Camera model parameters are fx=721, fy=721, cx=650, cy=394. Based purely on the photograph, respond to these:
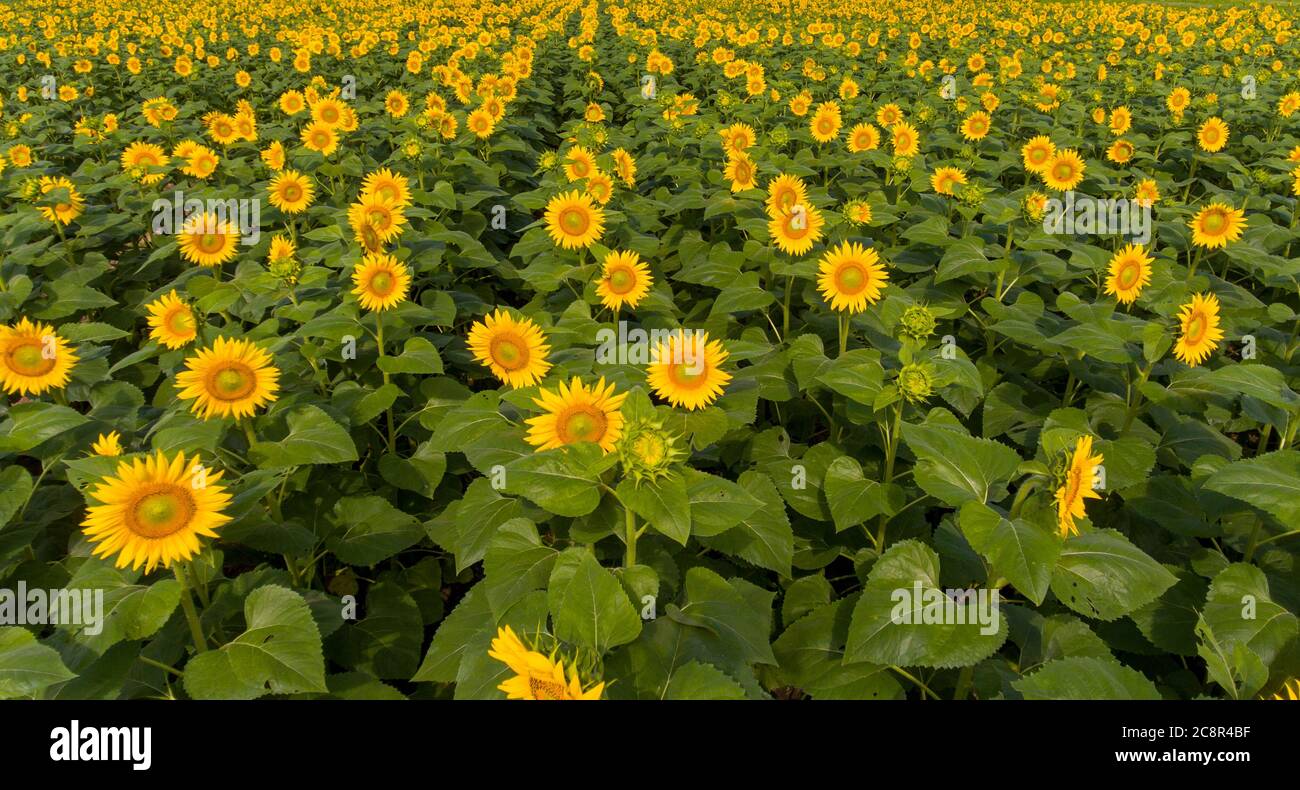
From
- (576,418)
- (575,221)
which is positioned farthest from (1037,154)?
(576,418)

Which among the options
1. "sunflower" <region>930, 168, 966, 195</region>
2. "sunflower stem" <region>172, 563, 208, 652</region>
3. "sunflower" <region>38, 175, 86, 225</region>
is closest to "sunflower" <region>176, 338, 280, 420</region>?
"sunflower stem" <region>172, 563, 208, 652</region>

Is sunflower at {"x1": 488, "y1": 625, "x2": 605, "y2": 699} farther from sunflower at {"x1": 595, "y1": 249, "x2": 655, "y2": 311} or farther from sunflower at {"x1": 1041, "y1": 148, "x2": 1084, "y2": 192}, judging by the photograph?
sunflower at {"x1": 1041, "y1": 148, "x2": 1084, "y2": 192}

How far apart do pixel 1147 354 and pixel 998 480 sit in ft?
4.93

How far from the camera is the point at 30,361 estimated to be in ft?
11.7

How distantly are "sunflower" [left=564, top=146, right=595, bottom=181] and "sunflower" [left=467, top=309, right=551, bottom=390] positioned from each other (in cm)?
272

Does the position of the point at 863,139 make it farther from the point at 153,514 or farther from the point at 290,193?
the point at 153,514

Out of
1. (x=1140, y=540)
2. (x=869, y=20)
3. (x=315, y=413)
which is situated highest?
(x=869, y=20)

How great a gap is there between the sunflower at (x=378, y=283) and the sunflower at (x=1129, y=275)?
173 inches

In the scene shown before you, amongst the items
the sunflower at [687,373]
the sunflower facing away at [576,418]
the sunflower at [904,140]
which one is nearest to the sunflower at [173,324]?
the sunflower facing away at [576,418]

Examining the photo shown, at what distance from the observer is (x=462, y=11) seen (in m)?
20.3

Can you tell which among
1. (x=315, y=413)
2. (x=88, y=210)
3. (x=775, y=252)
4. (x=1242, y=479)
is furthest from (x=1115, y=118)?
(x=88, y=210)

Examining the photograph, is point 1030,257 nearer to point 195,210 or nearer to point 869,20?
point 195,210

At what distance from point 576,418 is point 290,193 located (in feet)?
16.4

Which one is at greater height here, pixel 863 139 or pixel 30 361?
pixel 863 139
